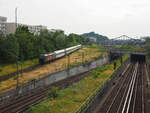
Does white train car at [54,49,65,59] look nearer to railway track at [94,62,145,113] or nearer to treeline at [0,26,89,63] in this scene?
treeline at [0,26,89,63]

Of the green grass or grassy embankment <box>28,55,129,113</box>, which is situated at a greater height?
the green grass

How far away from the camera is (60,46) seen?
88625mm

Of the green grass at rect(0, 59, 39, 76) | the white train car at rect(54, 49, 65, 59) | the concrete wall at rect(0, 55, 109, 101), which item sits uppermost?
the white train car at rect(54, 49, 65, 59)

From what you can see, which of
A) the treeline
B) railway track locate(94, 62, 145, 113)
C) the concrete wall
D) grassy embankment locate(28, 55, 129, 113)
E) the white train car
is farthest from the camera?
the white train car

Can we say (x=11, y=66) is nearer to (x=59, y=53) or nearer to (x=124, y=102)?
(x=59, y=53)

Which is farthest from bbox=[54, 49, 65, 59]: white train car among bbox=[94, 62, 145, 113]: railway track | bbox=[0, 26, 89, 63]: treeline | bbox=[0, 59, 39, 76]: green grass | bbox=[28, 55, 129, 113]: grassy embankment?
bbox=[94, 62, 145, 113]: railway track

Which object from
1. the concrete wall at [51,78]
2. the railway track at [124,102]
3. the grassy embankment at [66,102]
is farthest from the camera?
the concrete wall at [51,78]

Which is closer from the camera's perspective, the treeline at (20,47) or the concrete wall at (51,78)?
the concrete wall at (51,78)

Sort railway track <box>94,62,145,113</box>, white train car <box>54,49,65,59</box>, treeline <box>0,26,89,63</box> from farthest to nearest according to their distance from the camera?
1. white train car <box>54,49,65,59</box>
2. treeline <box>0,26,89,63</box>
3. railway track <box>94,62,145,113</box>

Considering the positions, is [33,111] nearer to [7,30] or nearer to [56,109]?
[56,109]

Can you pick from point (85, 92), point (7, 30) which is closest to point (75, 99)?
point (85, 92)

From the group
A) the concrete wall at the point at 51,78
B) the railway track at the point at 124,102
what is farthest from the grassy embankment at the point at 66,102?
the concrete wall at the point at 51,78

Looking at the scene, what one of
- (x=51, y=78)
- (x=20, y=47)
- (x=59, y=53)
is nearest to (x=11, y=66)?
(x=20, y=47)

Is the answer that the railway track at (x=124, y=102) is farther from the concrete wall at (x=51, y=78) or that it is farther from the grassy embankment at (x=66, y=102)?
the concrete wall at (x=51, y=78)
